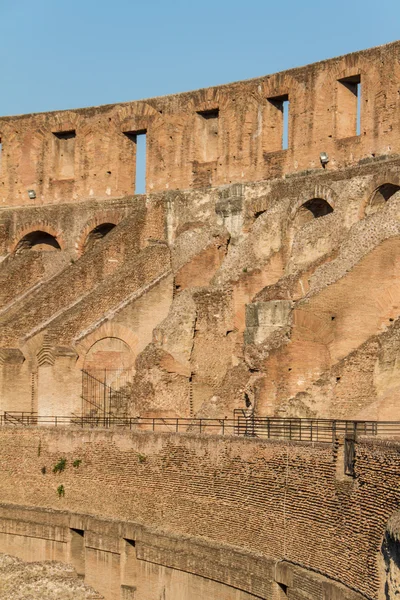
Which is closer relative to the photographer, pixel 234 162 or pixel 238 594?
pixel 238 594

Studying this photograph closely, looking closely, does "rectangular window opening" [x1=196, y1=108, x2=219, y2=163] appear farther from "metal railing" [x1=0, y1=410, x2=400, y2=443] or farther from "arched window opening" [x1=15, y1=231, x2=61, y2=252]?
"metal railing" [x1=0, y1=410, x2=400, y2=443]

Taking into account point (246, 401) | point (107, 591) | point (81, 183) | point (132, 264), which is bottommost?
point (107, 591)

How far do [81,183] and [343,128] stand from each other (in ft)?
28.5

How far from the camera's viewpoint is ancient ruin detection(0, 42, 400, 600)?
19.7 m

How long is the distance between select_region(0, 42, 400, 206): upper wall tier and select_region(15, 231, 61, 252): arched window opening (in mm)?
1053

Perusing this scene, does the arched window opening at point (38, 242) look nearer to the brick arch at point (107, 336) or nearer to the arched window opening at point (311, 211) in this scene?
the brick arch at point (107, 336)

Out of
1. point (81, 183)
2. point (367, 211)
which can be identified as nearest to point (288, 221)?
point (367, 211)

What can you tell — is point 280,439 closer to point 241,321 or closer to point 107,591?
point 107,591

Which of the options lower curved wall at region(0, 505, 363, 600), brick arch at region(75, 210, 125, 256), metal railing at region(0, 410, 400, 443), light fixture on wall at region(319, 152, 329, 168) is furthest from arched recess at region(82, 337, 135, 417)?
light fixture on wall at region(319, 152, 329, 168)

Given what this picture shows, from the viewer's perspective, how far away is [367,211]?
1075 inches

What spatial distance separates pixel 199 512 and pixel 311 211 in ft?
32.0

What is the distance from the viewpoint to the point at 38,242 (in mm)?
36219

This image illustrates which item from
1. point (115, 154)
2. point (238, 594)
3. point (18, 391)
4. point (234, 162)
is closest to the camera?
point (238, 594)

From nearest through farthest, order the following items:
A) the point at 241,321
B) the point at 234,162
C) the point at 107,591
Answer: the point at 107,591
the point at 241,321
the point at 234,162
